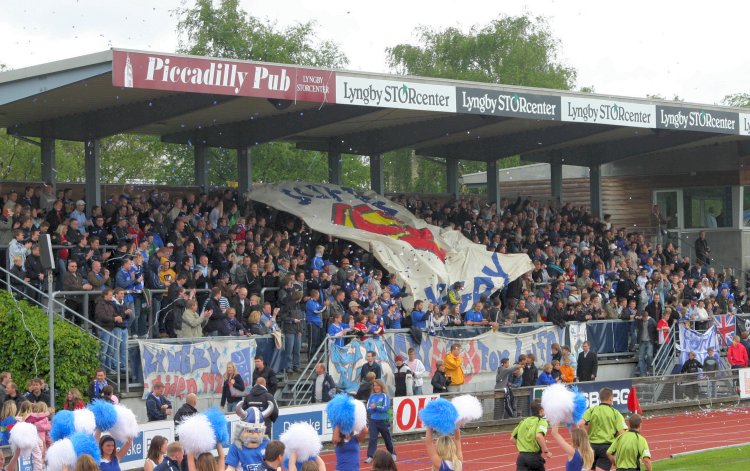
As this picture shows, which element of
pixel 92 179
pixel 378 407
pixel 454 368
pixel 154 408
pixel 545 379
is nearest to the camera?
pixel 154 408

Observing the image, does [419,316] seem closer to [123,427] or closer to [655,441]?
[655,441]

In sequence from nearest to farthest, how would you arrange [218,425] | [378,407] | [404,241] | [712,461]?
[218,425] → [378,407] → [712,461] → [404,241]

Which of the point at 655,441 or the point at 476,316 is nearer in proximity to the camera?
the point at 655,441

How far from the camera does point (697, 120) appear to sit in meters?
31.5

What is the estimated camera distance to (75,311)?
834 inches

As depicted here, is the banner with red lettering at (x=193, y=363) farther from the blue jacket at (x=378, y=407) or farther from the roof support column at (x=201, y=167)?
the roof support column at (x=201, y=167)

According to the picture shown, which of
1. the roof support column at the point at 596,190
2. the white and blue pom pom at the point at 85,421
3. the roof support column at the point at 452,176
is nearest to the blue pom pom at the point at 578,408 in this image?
the white and blue pom pom at the point at 85,421

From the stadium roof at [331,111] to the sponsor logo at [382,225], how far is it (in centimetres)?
203

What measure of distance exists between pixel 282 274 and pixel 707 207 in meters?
18.8

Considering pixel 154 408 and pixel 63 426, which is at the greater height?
pixel 63 426

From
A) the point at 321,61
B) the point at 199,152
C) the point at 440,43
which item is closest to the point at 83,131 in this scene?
the point at 199,152

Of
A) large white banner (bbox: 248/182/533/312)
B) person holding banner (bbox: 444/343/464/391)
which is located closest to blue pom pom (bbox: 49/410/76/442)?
person holding banner (bbox: 444/343/464/391)

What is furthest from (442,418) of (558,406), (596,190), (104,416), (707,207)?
(707,207)

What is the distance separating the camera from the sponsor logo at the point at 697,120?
101ft
